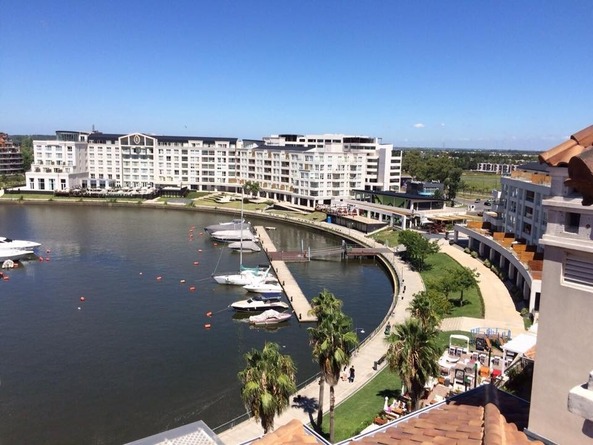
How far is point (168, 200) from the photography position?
15412 cm

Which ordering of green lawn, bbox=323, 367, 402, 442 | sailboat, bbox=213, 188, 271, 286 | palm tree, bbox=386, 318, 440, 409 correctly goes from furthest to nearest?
sailboat, bbox=213, 188, 271, 286 → green lawn, bbox=323, 367, 402, 442 → palm tree, bbox=386, 318, 440, 409

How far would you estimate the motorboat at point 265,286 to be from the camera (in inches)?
2587

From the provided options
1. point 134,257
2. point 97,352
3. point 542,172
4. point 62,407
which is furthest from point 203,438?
point 134,257

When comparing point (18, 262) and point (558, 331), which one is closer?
point (558, 331)

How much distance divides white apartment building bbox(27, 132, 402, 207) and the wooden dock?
2325 inches

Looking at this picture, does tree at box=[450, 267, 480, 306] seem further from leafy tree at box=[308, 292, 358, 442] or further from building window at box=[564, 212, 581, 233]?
building window at box=[564, 212, 581, 233]

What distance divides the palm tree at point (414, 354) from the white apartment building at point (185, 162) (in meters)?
120

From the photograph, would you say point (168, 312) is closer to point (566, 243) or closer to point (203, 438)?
point (203, 438)

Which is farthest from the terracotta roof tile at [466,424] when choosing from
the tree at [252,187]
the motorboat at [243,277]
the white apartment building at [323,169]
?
the tree at [252,187]

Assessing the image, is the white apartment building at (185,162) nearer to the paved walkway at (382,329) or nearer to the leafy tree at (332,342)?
the paved walkway at (382,329)

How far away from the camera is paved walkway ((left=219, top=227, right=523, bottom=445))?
34.8 metres

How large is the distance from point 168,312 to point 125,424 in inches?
937

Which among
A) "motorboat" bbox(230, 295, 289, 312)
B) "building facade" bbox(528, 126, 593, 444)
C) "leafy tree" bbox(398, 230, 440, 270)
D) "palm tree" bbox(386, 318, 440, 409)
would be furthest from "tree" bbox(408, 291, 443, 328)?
"leafy tree" bbox(398, 230, 440, 270)

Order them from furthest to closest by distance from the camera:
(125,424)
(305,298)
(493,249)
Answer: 1. (493,249)
2. (305,298)
3. (125,424)
